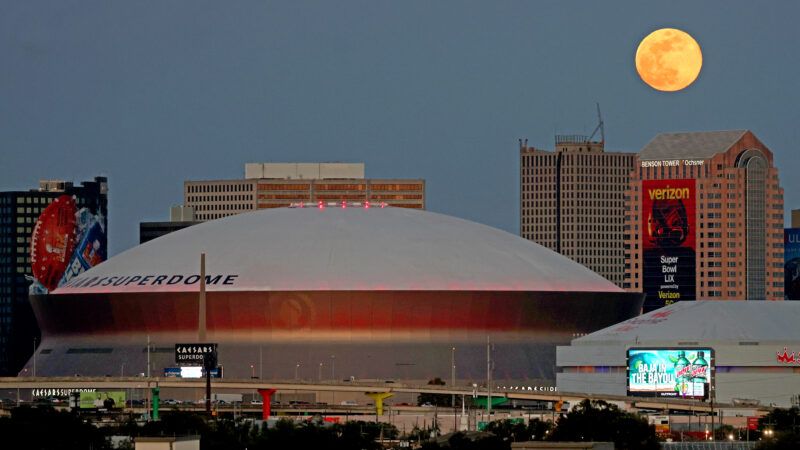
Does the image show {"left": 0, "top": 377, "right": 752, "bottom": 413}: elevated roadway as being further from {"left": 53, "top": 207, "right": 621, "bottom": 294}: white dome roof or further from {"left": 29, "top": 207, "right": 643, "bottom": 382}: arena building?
{"left": 53, "top": 207, "right": 621, "bottom": 294}: white dome roof

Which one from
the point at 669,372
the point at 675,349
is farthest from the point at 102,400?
the point at 675,349

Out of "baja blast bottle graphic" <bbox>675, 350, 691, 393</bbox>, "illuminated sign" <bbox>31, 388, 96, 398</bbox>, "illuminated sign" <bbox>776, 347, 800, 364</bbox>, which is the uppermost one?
"illuminated sign" <bbox>776, 347, 800, 364</bbox>

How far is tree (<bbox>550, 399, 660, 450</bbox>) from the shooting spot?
10338 cm

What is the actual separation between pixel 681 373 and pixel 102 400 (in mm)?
49154

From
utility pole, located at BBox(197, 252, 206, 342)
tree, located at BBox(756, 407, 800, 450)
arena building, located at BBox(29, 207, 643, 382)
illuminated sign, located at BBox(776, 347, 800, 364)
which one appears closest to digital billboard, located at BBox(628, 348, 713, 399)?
illuminated sign, located at BBox(776, 347, 800, 364)

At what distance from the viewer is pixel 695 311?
16100cm

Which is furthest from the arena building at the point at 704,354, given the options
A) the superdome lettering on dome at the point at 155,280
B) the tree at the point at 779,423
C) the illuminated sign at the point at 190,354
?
the superdome lettering on dome at the point at 155,280

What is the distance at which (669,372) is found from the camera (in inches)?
5871

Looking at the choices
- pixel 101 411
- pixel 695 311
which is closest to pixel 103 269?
pixel 101 411

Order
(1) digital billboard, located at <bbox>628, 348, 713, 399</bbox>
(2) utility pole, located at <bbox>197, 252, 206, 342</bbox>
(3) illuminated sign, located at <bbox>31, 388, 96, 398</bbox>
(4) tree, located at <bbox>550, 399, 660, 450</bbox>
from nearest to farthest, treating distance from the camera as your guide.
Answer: (4) tree, located at <bbox>550, 399, 660, 450</bbox>
(1) digital billboard, located at <bbox>628, 348, 713, 399</bbox>
(2) utility pole, located at <bbox>197, 252, 206, 342</bbox>
(3) illuminated sign, located at <bbox>31, 388, 96, 398</bbox>

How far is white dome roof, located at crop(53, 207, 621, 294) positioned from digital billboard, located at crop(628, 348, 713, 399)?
31.0m

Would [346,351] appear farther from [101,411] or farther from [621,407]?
[621,407]

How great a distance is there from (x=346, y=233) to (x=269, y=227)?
25.4ft

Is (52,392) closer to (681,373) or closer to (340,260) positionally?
(340,260)
